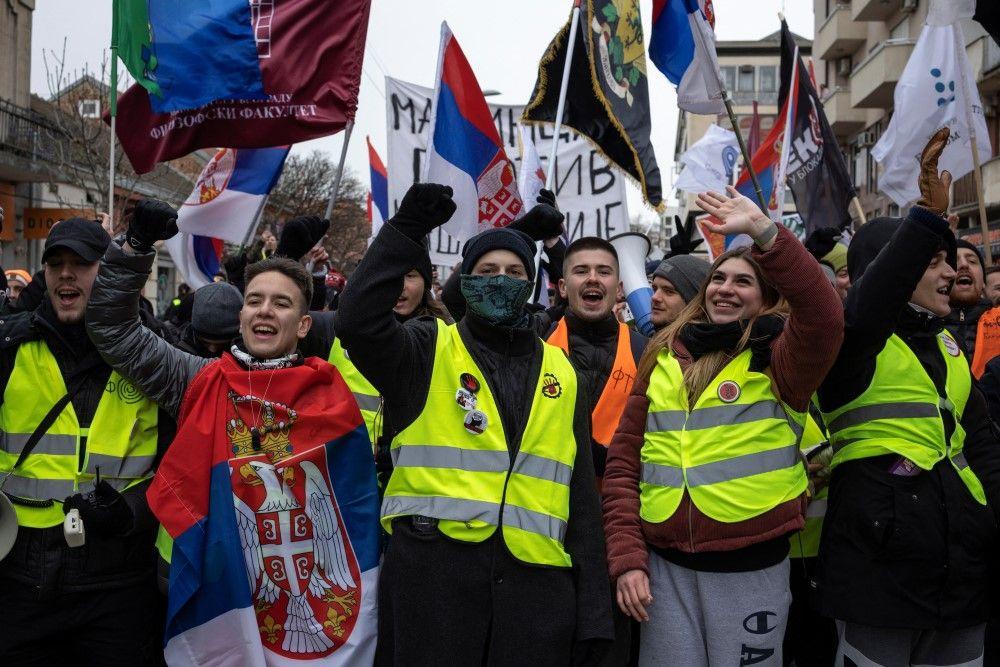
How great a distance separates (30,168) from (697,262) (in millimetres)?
23271

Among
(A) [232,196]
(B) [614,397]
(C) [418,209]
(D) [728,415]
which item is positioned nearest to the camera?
(C) [418,209]

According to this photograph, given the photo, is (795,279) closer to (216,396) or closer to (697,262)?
(697,262)

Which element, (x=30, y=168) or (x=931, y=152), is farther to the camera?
(x=30, y=168)

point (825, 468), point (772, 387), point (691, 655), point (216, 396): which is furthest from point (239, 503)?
point (825, 468)

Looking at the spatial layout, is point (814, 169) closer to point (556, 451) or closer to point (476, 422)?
point (556, 451)

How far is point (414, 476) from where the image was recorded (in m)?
2.88

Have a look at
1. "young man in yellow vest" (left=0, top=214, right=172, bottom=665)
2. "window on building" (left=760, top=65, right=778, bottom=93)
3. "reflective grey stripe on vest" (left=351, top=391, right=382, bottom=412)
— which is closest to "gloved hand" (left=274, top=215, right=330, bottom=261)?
"reflective grey stripe on vest" (left=351, top=391, right=382, bottom=412)

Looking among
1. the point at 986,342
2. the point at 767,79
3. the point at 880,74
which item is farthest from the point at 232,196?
the point at 767,79

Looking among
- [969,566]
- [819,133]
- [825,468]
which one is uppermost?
[819,133]

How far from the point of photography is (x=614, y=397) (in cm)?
397

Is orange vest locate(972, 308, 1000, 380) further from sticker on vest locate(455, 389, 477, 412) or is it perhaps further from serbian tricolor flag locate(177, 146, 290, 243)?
serbian tricolor flag locate(177, 146, 290, 243)

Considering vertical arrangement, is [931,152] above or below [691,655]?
above

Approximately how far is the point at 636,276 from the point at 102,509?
3272 millimetres

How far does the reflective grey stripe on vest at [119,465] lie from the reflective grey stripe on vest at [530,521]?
4.85ft
